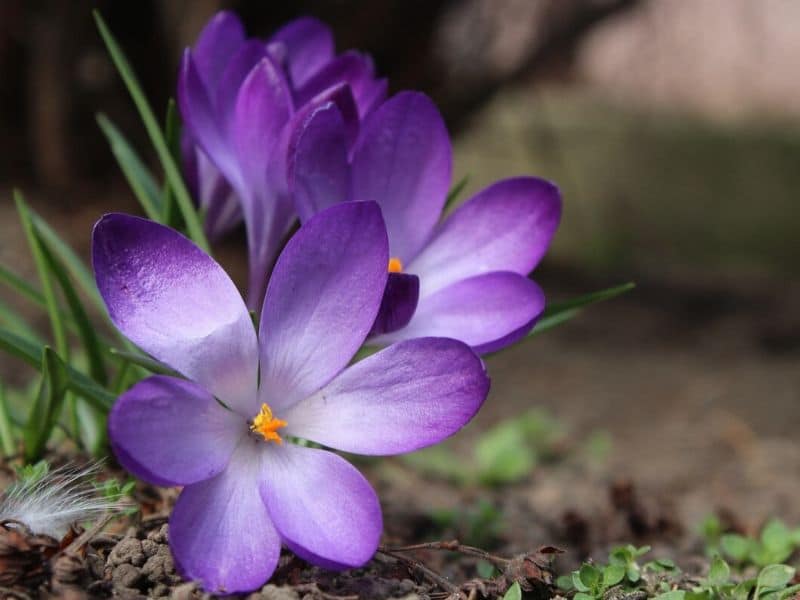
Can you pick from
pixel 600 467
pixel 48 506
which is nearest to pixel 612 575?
pixel 48 506

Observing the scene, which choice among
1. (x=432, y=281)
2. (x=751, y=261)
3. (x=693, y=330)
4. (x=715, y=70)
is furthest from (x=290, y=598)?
(x=751, y=261)

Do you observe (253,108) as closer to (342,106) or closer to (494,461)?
(342,106)

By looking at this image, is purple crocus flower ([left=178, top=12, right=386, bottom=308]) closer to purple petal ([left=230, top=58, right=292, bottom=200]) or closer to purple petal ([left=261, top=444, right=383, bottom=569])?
purple petal ([left=230, top=58, right=292, bottom=200])

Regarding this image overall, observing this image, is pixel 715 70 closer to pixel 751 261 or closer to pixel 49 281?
pixel 751 261

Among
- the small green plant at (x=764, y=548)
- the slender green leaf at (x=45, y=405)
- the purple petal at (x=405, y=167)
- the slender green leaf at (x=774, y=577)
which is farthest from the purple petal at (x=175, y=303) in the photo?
the small green plant at (x=764, y=548)

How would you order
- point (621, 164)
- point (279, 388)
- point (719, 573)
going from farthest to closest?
1. point (621, 164)
2. point (719, 573)
3. point (279, 388)

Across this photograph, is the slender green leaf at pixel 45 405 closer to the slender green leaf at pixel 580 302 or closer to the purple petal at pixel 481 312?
the purple petal at pixel 481 312

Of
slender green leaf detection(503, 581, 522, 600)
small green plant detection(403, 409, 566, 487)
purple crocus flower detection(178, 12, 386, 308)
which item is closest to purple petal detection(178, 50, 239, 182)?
purple crocus flower detection(178, 12, 386, 308)
